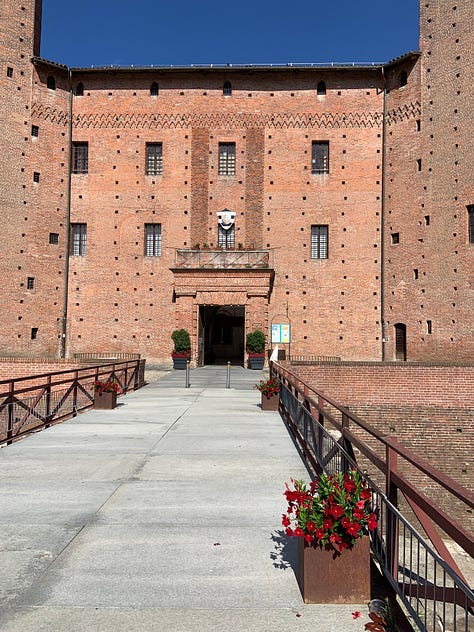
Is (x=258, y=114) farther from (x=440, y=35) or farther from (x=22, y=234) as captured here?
(x=22, y=234)

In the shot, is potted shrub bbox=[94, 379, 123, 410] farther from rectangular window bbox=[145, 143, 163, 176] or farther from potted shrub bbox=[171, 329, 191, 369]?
rectangular window bbox=[145, 143, 163, 176]

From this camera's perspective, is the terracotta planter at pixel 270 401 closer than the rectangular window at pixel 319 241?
Yes

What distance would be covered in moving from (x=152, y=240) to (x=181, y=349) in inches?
276

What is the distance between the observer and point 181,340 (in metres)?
27.5

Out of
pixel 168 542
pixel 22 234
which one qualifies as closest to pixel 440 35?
pixel 22 234

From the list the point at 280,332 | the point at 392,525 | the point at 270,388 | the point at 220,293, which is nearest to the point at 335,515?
the point at 392,525

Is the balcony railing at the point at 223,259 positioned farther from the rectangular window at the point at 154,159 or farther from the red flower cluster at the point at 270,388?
the red flower cluster at the point at 270,388

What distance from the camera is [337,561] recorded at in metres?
3.66

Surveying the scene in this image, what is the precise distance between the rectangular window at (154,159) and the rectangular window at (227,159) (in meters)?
3.43

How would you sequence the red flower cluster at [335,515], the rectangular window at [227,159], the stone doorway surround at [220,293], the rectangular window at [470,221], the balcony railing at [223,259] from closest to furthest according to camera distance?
the red flower cluster at [335,515]
the rectangular window at [470,221]
the stone doorway surround at [220,293]
the balcony railing at [223,259]
the rectangular window at [227,159]

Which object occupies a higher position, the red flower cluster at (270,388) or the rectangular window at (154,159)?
the rectangular window at (154,159)

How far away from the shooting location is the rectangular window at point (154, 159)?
30.5 metres

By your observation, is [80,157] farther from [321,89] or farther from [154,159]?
[321,89]

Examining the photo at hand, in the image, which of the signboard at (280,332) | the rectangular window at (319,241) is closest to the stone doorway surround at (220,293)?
the signboard at (280,332)
